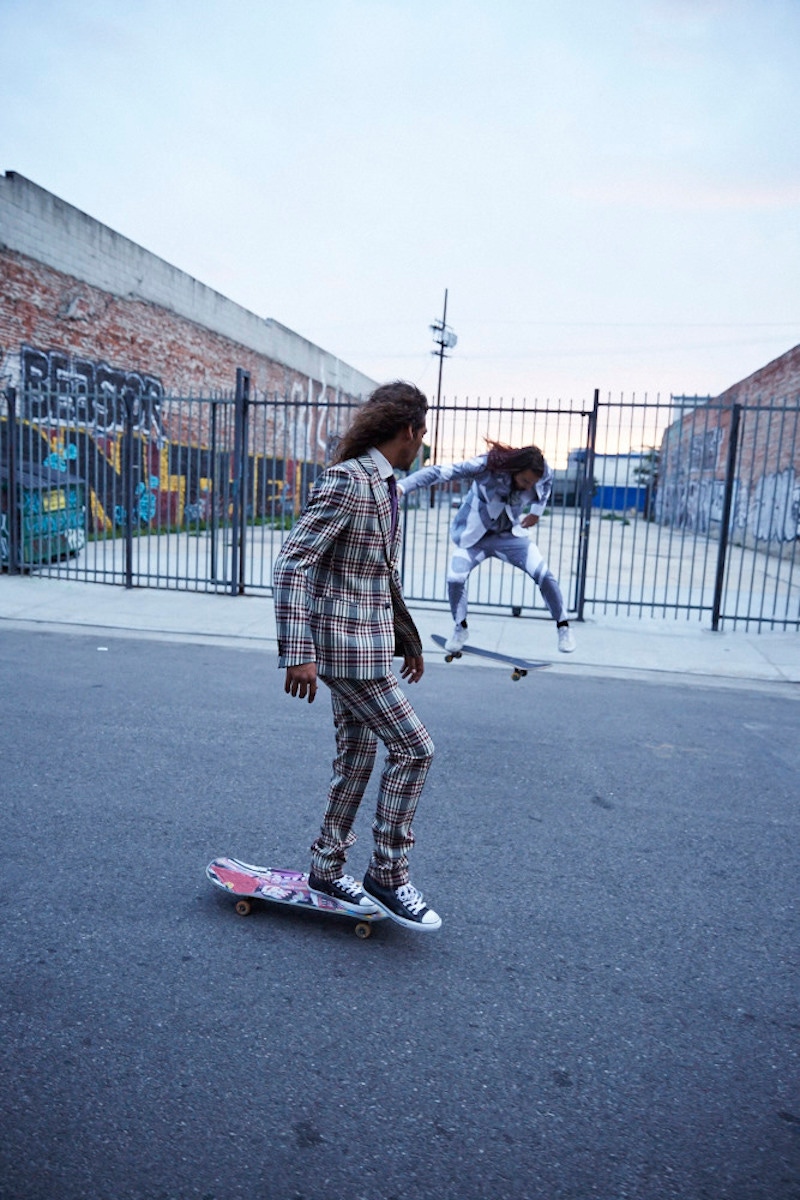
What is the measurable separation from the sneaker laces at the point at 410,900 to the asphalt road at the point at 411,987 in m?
0.14

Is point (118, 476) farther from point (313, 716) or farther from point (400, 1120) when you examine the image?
point (400, 1120)

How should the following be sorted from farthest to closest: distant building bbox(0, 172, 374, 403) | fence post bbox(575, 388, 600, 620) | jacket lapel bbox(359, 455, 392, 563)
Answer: distant building bbox(0, 172, 374, 403) → fence post bbox(575, 388, 600, 620) → jacket lapel bbox(359, 455, 392, 563)

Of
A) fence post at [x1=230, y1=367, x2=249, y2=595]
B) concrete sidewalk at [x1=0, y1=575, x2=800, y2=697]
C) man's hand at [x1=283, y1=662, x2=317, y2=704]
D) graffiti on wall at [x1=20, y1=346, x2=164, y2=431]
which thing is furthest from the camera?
graffiti on wall at [x1=20, y1=346, x2=164, y2=431]

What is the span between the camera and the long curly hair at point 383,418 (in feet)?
10.3

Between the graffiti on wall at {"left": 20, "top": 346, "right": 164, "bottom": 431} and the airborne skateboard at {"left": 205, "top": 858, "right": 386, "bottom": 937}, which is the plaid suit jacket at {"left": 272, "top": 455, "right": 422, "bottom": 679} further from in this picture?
the graffiti on wall at {"left": 20, "top": 346, "right": 164, "bottom": 431}

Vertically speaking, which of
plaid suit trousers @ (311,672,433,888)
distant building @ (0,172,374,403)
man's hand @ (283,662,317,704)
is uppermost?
distant building @ (0,172,374,403)

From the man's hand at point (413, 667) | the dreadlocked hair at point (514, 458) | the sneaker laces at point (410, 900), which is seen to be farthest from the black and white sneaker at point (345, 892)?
the dreadlocked hair at point (514, 458)

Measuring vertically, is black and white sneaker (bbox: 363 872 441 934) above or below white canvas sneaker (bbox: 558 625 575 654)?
below

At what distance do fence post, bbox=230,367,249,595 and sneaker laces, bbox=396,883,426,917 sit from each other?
28.9ft

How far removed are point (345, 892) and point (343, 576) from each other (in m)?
1.16

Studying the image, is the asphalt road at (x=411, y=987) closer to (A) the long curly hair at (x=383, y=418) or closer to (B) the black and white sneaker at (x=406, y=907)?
(B) the black and white sneaker at (x=406, y=907)

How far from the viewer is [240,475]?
11.6m

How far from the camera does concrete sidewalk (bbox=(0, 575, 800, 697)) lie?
857 cm

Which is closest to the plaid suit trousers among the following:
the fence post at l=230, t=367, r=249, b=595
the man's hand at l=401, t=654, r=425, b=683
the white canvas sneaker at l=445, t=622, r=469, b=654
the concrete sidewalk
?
the man's hand at l=401, t=654, r=425, b=683
